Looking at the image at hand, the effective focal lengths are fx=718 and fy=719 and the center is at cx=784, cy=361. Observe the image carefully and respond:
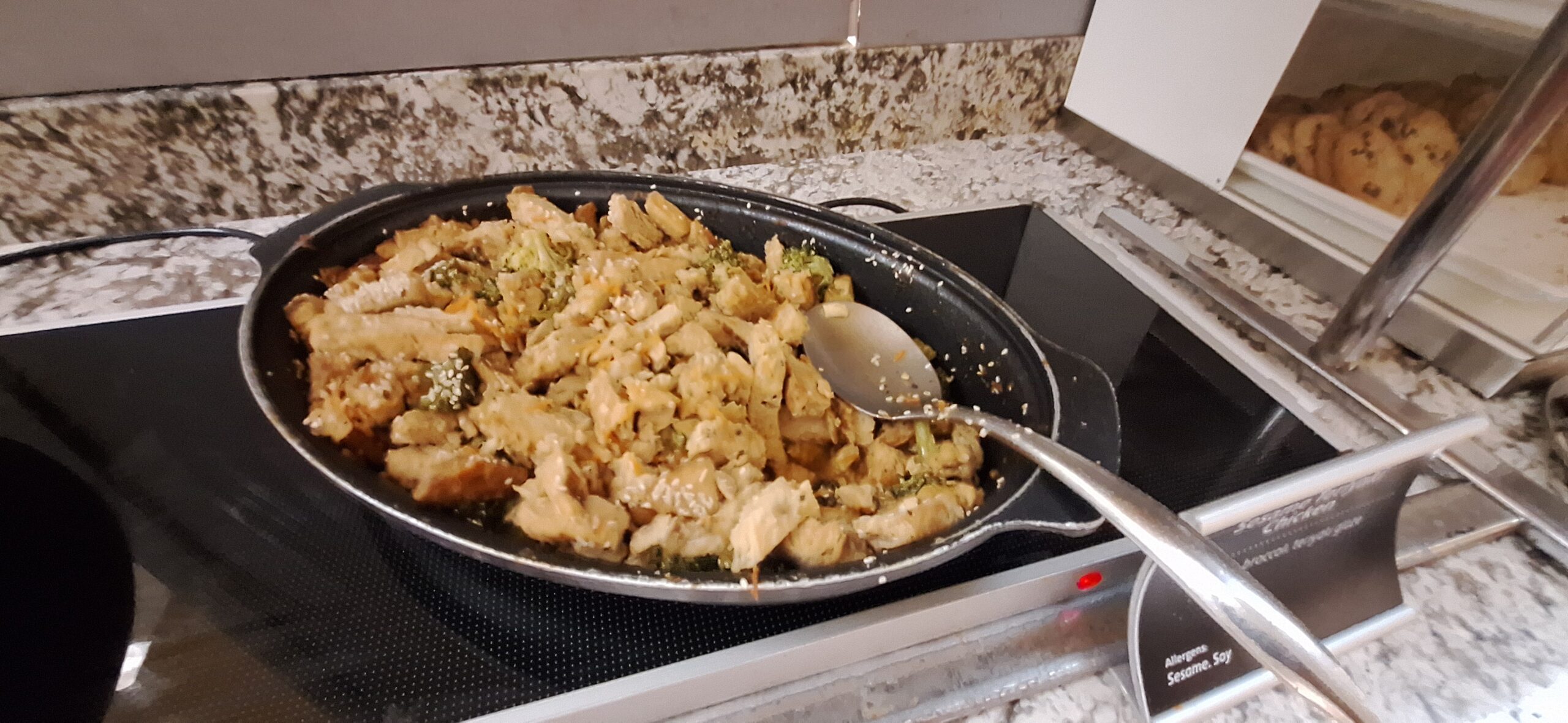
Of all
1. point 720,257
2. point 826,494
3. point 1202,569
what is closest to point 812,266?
point 720,257

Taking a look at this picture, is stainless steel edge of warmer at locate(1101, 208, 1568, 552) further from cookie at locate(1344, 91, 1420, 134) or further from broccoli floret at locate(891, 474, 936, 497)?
broccoli floret at locate(891, 474, 936, 497)

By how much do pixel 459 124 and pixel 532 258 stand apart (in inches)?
15.8

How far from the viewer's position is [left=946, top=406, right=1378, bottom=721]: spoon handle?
17.1 inches

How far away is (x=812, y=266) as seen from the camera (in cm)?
86

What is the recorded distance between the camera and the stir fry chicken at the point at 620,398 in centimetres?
59

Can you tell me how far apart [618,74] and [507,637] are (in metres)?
0.85

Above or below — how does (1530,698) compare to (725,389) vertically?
below

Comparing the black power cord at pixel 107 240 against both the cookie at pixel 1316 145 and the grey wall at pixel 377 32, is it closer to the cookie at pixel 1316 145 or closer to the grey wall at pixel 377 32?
the grey wall at pixel 377 32

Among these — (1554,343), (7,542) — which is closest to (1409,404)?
(1554,343)

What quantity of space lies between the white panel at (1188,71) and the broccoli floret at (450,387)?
110 centimetres

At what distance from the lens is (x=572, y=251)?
0.86 m

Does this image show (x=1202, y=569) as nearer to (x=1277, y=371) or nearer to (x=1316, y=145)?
(x=1277, y=371)

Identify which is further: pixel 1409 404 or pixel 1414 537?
pixel 1409 404

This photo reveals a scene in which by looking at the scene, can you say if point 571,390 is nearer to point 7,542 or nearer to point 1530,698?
point 7,542
